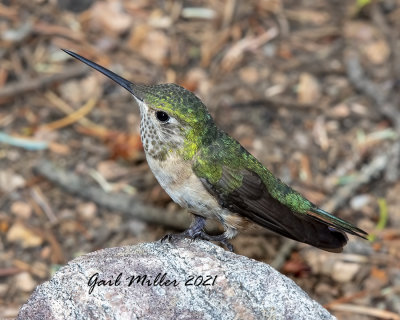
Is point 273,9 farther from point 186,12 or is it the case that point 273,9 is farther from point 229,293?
Answer: point 229,293

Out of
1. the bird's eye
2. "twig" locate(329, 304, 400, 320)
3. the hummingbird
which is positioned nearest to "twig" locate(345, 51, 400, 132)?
"twig" locate(329, 304, 400, 320)

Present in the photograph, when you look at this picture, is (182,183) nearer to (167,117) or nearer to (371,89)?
(167,117)

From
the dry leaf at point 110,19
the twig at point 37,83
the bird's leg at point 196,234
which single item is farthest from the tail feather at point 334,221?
the dry leaf at point 110,19

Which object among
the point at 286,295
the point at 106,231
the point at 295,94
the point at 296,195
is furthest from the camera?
the point at 295,94

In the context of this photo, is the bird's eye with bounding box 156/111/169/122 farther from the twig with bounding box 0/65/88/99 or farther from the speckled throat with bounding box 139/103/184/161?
the twig with bounding box 0/65/88/99

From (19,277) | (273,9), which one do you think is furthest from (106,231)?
(273,9)

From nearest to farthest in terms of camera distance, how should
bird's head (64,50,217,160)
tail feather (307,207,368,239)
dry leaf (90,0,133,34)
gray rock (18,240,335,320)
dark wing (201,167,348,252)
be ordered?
gray rock (18,240,335,320), bird's head (64,50,217,160), dark wing (201,167,348,252), tail feather (307,207,368,239), dry leaf (90,0,133,34)

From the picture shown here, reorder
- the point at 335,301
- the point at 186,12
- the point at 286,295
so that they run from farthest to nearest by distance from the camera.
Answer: the point at 186,12
the point at 335,301
the point at 286,295
